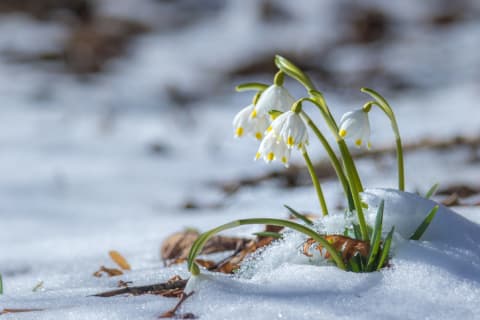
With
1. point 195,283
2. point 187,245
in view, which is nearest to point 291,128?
point 195,283

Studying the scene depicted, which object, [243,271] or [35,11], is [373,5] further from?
[243,271]

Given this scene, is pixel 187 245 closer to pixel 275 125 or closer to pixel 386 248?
pixel 275 125

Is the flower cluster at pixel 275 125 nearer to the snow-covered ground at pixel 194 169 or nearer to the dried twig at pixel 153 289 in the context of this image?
the snow-covered ground at pixel 194 169

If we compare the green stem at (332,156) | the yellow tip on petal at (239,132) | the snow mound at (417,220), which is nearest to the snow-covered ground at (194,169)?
the snow mound at (417,220)

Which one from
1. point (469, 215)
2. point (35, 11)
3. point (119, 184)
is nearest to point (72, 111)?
point (119, 184)

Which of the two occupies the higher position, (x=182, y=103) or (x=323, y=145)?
(x=323, y=145)

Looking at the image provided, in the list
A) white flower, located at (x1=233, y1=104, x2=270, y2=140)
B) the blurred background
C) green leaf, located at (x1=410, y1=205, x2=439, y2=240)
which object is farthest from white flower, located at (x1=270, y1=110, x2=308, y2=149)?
the blurred background
